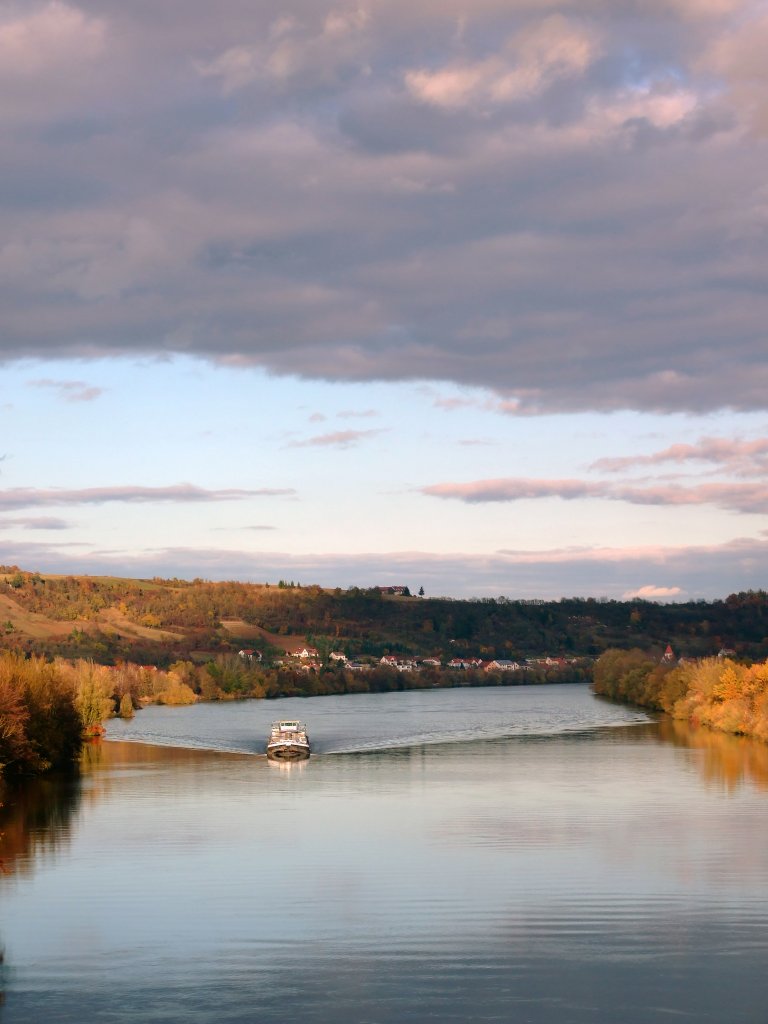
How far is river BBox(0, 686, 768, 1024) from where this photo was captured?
22344mm

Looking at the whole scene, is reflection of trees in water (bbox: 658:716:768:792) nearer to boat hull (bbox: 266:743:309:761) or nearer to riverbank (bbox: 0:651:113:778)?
boat hull (bbox: 266:743:309:761)

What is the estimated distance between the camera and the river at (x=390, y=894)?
73.3ft

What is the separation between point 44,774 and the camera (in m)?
65.2

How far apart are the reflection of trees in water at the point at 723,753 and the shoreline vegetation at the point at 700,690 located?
105cm

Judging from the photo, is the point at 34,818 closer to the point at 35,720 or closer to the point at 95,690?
the point at 35,720

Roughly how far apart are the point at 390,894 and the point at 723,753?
4831cm

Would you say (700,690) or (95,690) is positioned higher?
(95,690)

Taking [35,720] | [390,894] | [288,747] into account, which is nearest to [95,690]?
[288,747]

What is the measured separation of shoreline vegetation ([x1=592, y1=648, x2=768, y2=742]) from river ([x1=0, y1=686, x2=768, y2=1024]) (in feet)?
62.8

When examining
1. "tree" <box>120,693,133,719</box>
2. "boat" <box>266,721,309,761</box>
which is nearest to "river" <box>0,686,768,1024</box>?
"boat" <box>266,721,309,761</box>

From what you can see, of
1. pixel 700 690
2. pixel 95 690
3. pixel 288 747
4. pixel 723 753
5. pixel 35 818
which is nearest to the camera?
pixel 35 818

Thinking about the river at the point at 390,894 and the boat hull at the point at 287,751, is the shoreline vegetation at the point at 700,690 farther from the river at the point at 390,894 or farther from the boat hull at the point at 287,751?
the boat hull at the point at 287,751

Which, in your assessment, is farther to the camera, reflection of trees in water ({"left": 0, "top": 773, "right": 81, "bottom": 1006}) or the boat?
the boat

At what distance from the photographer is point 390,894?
3250cm
